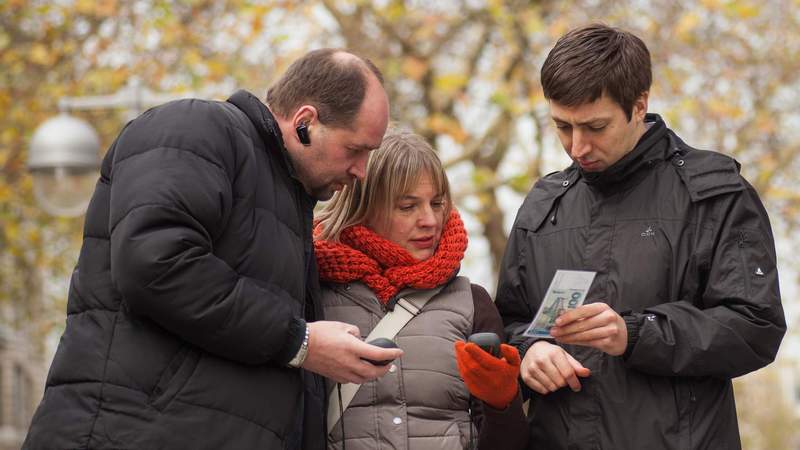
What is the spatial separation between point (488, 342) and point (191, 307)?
0.90m

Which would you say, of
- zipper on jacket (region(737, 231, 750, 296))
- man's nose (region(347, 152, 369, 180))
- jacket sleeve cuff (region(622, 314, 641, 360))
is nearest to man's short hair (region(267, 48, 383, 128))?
man's nose (region(347, 152, 369, 180))

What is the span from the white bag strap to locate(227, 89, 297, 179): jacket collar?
0.57 m

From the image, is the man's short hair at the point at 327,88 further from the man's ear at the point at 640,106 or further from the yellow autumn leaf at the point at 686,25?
the yellow autumn leaf at the point at 686,25

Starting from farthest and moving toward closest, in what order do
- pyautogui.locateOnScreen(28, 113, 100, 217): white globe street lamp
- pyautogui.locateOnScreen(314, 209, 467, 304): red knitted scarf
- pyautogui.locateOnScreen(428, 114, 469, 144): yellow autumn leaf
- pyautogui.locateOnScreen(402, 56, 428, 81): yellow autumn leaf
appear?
pyautogui.locateOnScreen(402, 56, 428, 81): yellow autumn leaf
pyautogui.locateOnScreen(428, 114, 469, 144): yellow autumn leaf
pyautogui.locateOnScreen(28, 113, 100, 217): white globe street lamp
pyautogui.locateOnScreen(314, 209, 467, 304): red knitted scarf

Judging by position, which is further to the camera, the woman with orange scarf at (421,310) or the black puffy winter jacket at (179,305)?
the woman with orange scarf at (421,310)

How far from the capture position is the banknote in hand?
3.46 m

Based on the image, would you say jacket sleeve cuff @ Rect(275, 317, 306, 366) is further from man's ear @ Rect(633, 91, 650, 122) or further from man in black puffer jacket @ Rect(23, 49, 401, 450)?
man's ear @ Rect(633, 91, 650, 122)

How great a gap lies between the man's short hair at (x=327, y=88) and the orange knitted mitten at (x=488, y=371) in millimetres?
744

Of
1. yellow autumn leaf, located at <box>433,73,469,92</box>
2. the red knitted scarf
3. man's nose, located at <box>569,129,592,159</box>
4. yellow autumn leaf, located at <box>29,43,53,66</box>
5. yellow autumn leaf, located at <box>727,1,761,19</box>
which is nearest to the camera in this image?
man's nose, located at <box>569,129,592,159</box>

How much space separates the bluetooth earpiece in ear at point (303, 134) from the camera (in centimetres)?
371

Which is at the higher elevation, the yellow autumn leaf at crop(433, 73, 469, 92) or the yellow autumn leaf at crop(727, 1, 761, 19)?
the yellow autumn leaf at crop(727, 1, 761, 19)

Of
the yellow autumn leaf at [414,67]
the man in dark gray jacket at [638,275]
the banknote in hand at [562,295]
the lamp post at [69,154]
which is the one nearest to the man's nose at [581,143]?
the man in dark gray jacket at [638,275]

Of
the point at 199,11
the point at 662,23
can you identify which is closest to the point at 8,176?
the point at 199,11

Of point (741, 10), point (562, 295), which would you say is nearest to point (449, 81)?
point (741, 10)
